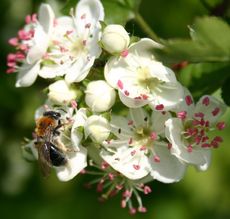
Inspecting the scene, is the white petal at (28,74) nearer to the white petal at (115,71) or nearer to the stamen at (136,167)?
the white petal at (115,71)

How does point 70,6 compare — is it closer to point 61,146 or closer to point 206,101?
point 61,146

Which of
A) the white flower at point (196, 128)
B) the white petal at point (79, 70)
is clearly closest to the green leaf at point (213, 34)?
the white flower at point (196, 128)

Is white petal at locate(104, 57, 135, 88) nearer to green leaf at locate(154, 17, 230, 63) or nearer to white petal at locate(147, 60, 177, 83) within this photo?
white petal at locate(147, 60, 177, 83)

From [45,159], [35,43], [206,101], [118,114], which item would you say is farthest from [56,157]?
[206,101]


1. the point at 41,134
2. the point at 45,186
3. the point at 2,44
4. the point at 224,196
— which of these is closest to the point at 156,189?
the point at 224,196

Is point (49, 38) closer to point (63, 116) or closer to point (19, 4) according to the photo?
point (63, 116)

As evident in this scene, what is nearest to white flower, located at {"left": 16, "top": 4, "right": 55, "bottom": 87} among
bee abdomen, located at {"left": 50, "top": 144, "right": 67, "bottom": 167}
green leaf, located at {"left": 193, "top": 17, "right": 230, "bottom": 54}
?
bee abdomen, located at {"left": 50, "top": 144, "right": 67, "bottom": 167}
